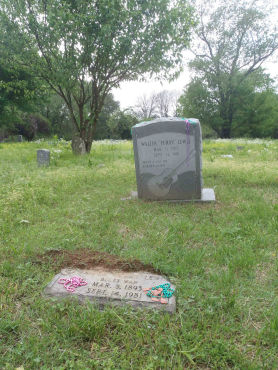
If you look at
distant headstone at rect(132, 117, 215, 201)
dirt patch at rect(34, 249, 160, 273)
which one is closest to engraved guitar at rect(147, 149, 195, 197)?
distant headstone at rect(132, 117, 215, 201)

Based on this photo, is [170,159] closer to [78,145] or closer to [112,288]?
[112,288]

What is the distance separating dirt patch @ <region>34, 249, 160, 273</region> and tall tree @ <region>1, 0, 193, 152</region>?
7479 millimetres

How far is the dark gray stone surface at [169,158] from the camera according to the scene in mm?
4602

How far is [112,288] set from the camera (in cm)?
236

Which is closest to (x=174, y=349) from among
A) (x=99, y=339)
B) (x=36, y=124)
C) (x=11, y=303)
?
(x=99, y=339)

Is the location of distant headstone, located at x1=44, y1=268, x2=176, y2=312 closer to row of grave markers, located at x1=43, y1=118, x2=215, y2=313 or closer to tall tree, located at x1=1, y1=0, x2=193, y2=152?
row of grave markers, located at x1=43, y1=118, x2=215, y2=313

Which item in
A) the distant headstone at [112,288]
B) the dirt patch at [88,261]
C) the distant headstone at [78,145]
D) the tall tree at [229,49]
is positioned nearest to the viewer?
the distant headstone at [112,288]

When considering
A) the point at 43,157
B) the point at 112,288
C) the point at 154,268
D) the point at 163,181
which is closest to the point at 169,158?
the point at 163,181

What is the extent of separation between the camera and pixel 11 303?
220 centimetres

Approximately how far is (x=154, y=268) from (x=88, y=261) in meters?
0.68

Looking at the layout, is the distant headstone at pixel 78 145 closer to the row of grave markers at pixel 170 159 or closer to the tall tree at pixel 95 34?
the tall tree at pixel 95 34

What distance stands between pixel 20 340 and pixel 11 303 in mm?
408

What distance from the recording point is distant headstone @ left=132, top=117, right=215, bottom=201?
4602 millimetres

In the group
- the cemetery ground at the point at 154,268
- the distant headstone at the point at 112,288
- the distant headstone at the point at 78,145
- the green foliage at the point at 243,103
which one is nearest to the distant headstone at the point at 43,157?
the distant headstone at the point at 78,145
